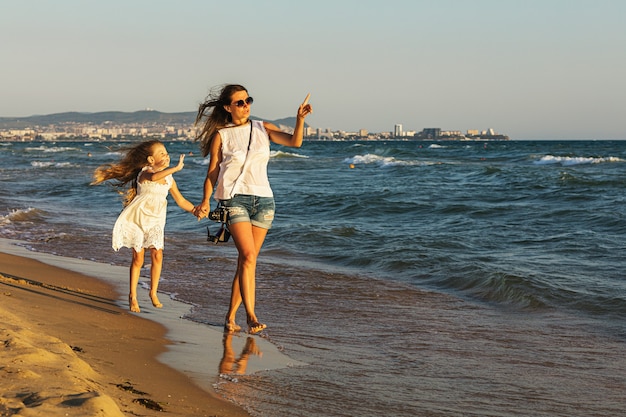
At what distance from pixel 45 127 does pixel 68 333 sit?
646ft

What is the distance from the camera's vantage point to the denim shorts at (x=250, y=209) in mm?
5711

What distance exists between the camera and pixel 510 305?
310 inches

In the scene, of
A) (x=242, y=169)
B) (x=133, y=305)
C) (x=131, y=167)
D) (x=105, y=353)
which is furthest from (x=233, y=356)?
(x=131, y=167)

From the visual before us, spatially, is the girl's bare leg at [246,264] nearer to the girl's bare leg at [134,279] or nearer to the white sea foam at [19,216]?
the girl's bare leg at [134,279]

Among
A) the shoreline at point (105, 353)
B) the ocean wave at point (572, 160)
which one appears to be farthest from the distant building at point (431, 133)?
the shoreline at point (105, 353)

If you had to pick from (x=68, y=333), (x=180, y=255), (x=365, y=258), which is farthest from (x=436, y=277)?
(x=68, y=333)

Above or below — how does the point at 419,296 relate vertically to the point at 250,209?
below

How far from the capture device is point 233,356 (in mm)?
5137

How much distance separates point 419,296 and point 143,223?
3.00 m

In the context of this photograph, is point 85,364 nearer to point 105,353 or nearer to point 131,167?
point 105,353

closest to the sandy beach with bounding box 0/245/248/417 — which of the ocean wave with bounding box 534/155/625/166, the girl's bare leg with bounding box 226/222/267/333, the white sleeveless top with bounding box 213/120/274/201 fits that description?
the girl's bare leg with bounding box 226/222/267/333

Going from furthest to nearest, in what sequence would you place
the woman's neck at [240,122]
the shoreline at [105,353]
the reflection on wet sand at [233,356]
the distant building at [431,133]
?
the distant building at [431,133] → the woman's neck at [240,122] → the reflection on wet sand at [233,356] → the shoreline at [105,353]

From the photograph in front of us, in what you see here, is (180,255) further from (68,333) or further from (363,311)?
(68,333)

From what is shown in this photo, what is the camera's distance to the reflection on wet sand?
15.6 feet
